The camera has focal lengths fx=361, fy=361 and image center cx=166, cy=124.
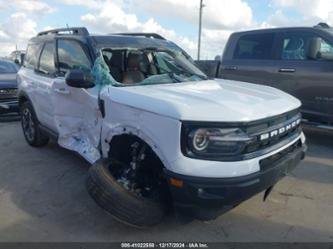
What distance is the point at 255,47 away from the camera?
695 cm

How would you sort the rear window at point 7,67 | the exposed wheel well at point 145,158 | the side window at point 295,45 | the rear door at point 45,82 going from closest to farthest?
1. the exposed wheel well at point 145,158
2. the rear door at point 45,82
3. the side window at point 295,45
4. the rear window at point 7,67

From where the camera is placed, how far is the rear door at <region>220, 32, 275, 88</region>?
665 cm

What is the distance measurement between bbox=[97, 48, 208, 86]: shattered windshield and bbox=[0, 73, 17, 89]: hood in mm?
5722

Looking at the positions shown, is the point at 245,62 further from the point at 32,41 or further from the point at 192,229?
the point at 192,229

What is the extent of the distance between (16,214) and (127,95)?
5.81ft

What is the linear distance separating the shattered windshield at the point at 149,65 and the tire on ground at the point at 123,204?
129 cm

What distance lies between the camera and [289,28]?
21.2 feet

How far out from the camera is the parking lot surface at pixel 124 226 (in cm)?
330

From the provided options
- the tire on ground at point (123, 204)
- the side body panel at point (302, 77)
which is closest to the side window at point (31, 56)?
the tire on ground at point (123, 204)

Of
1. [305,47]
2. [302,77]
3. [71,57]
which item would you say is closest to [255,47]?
[305,47]

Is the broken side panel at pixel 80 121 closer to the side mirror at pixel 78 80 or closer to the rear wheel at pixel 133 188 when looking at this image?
→ the side mirror at pixel 78 80

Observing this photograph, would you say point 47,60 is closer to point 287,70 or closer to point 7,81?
point 287,70

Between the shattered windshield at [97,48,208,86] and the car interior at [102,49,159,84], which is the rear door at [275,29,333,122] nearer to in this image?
the shattered windshield at [97,48,208,86]

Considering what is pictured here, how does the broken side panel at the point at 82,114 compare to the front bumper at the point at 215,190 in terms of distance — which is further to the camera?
the broken side panel at the point at 82,114
